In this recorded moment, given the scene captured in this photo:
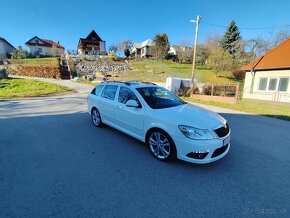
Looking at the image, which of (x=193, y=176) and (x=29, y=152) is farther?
(x=29, y=152)

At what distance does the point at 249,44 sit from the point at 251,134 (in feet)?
108

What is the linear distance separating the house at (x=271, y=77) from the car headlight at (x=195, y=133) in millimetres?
14541

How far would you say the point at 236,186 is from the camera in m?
2.92

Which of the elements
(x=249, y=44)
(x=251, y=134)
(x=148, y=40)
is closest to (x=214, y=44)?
(x=249, y=44)

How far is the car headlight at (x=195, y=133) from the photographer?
3.20 m

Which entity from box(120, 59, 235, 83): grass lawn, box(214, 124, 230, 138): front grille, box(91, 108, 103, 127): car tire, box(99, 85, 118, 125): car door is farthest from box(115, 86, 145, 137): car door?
box(120, 59, 235, 83): grass lawn

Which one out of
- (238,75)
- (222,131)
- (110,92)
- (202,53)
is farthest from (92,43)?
(222,131)

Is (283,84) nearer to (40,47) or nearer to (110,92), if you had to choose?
(110,92)

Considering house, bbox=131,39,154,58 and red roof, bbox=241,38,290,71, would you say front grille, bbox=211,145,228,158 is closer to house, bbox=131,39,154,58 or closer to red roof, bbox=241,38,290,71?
red roof, bbox=241,38,290,71

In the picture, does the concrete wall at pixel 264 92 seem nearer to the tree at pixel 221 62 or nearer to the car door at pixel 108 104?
the car door at pixel 108 104

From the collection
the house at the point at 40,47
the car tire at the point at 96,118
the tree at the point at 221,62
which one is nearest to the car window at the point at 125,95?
the car tire at the point at 96,118

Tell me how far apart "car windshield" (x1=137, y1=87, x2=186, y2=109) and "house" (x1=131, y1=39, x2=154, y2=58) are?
5614cm

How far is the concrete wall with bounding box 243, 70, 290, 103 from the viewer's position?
541 inches

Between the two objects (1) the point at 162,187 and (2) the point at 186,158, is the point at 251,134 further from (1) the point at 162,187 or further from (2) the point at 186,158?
(1) the point at 162,187
